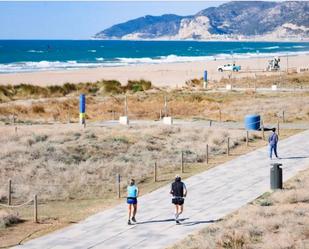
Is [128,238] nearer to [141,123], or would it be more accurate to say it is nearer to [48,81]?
[141,123]

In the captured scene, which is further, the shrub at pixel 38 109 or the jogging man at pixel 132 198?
the shrub at pixel 38 109

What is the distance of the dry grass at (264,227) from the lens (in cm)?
1432

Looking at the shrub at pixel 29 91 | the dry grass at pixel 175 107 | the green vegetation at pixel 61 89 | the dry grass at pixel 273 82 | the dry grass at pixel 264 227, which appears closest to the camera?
the dry grass at pixel 264 227

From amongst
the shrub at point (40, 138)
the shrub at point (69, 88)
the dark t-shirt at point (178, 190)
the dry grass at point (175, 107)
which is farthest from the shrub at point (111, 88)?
the dark t-shirt at point (178, 190)

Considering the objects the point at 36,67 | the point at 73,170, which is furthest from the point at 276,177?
the point at 36,67

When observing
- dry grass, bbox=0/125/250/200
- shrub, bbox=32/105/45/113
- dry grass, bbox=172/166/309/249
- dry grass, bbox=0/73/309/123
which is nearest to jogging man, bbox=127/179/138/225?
dry grass, bbox=172/166/309/249

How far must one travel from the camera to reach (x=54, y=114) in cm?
4316

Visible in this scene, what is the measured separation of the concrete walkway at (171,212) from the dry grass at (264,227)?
624 millimetres

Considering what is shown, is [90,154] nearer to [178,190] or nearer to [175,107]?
[178,190]

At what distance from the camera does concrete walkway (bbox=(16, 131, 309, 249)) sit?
1559 cm

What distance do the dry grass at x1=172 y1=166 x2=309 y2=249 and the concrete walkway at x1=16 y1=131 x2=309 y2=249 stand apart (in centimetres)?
62

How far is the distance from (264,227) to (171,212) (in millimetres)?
3393

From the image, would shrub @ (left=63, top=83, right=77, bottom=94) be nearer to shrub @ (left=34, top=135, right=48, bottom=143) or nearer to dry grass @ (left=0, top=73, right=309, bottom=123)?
dry grass @ (left=0, top=73, right=309, bottom=123)

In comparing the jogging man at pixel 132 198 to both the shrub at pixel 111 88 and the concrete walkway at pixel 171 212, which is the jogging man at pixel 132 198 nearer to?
the concrete walkway at pixel 171 212
